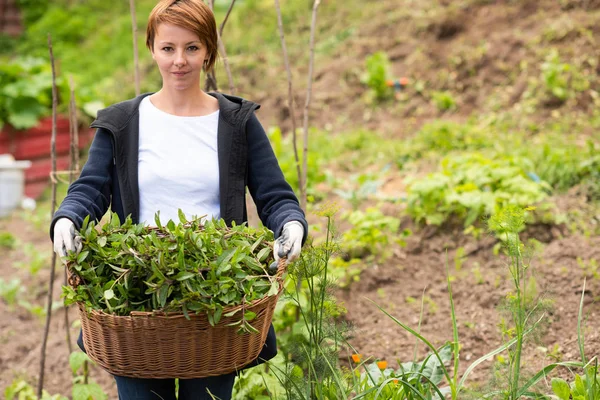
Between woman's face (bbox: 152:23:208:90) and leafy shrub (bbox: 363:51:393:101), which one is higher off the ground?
woman's face (bbox: 152:23:208:90)

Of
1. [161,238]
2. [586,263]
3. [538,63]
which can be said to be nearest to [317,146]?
[538,63]

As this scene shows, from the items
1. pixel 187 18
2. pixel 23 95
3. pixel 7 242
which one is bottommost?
pixel 7 242

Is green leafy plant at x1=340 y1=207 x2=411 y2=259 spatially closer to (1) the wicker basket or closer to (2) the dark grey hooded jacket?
(2) the dark grey hooded jacket

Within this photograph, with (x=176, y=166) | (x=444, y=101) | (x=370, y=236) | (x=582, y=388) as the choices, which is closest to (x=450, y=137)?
(x=444, y=101)

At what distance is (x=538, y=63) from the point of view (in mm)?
6199

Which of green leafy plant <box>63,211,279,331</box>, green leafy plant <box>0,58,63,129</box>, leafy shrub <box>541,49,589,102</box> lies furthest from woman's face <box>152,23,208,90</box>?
green leafy plant <box>0,58,63,129</box>

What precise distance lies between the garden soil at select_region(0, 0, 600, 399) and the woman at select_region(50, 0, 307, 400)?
509 mm

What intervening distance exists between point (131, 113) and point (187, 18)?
336 millimetres

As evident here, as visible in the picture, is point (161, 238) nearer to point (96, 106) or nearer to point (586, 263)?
point (586, 263)

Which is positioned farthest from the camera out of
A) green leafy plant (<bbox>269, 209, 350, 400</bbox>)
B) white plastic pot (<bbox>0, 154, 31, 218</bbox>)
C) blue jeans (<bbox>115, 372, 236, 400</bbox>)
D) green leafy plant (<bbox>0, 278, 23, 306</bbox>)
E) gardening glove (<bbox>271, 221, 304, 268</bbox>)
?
white plastic pot (<bbox>0, 154, 31, 218</bbox>)

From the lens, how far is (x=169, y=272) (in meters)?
1.63

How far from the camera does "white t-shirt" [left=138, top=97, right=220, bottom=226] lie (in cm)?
199

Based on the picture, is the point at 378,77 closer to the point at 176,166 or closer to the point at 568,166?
the point at 568,166

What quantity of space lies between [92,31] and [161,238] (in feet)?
35.3
